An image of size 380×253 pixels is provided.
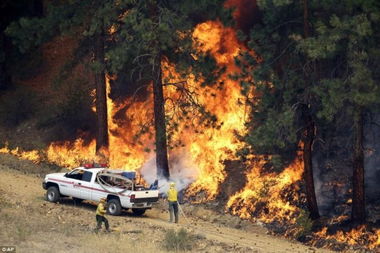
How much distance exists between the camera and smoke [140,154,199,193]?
3262cm

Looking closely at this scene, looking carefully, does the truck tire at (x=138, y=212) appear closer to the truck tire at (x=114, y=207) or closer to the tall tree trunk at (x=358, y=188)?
the truck tire at (x=114, y=207)

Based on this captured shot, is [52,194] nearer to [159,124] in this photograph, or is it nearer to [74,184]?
[74,184]

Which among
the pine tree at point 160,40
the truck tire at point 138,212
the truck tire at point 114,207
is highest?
the pine tree at point 160,40

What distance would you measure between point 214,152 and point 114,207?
796 cm

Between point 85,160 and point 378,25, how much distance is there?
17.7 metres

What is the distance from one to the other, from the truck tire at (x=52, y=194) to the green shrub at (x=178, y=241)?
7161mm

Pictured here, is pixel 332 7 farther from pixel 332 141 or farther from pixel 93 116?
pixel 93 116

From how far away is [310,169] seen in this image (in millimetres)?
27906

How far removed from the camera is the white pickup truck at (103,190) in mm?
26781

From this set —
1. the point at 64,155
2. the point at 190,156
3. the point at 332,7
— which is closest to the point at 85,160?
the point at 64,155

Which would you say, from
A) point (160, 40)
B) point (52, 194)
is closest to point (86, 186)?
point (52, 194)

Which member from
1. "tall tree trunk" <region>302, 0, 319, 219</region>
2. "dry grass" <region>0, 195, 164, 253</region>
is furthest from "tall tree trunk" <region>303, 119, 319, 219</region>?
"dry grass" <region>0, 195, 164, 253</region>

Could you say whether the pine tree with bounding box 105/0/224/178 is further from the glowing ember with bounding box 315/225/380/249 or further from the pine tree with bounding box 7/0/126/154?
the glowing ember with bounding box 315/225/380/249

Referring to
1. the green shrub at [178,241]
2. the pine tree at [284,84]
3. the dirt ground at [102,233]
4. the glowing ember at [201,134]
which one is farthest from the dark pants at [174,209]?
the glowing ember at [201,134]
